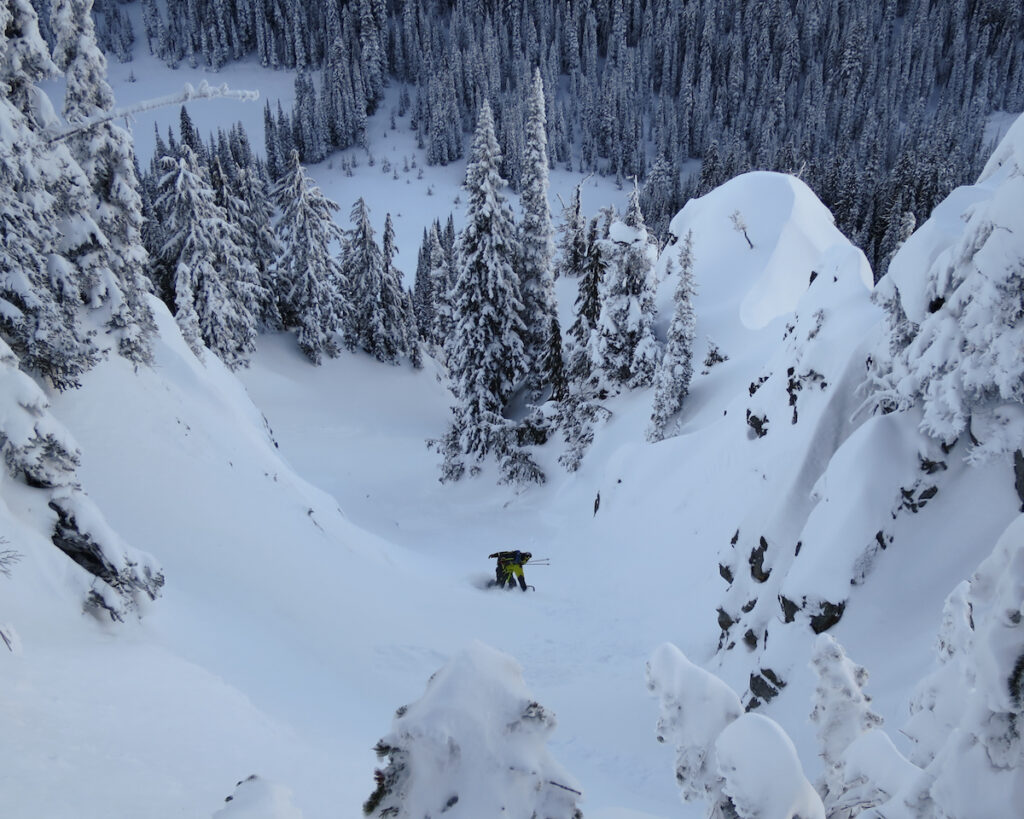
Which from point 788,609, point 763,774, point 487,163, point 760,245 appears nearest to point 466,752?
point 763,774

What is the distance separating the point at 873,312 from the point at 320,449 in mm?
25821

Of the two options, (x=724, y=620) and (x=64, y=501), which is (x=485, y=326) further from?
(x=64, y=501)

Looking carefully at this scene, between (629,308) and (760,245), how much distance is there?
6.63 metres

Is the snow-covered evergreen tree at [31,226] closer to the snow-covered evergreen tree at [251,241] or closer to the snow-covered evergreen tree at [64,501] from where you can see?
the snow-covered evergreen tree at [64,501]

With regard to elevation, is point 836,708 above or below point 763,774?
below

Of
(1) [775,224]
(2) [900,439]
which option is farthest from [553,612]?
(1) [775,224]

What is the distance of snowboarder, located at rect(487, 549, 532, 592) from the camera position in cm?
1559

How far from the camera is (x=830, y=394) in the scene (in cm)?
1023


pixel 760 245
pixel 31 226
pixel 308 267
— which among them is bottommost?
pixel 308 267

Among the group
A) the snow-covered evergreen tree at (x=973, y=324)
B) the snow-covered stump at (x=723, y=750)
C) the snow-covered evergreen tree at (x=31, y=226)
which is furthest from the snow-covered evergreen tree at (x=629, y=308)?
the snow-covered stump at (x=723, y=750)

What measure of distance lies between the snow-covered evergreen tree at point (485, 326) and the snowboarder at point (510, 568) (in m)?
8.68

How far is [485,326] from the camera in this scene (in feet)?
85.7

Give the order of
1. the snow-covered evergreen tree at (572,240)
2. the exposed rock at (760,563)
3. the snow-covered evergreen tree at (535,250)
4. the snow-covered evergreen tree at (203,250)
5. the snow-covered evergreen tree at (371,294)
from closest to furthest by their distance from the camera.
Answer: the exposed rock at (760,563), the snow-covered evergreen tree at (535,250), the snow-covered evergreen tree at (572,240), the snow-covered evergreen tree at (203,250), the snow-covered evergreen tree at (371,294)

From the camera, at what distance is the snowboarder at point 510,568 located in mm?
15594
